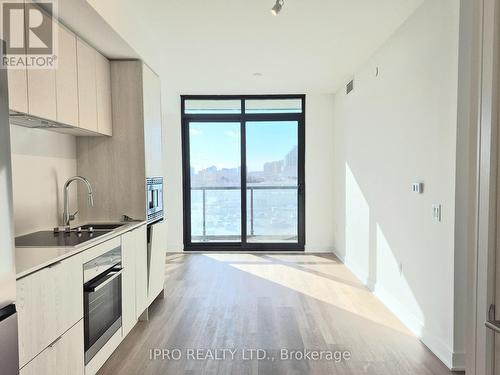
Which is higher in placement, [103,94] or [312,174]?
[103,94]

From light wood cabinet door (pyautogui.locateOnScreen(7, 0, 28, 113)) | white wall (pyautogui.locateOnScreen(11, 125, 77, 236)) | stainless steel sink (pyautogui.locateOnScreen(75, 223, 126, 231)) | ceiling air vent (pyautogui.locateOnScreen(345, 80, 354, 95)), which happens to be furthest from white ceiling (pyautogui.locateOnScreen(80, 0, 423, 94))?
stainless steel sink (pyautogui.locateOnScreen(75, 223, 126, 231))

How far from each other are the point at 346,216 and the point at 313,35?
284cm

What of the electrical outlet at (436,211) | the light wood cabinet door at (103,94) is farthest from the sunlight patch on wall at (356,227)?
the light wood cabinet door at (103,94)

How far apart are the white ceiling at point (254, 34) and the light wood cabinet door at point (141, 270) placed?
171cm

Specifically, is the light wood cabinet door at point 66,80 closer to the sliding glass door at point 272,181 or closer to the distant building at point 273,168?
the sliding glass door at point 272,181

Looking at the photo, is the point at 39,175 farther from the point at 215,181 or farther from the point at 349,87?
the point at 349,87

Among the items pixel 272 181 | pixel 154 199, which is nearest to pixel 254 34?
pixel 154 199

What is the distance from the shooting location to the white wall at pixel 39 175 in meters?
2.54

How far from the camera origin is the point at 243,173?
6.31m

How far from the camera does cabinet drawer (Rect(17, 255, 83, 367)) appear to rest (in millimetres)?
1624

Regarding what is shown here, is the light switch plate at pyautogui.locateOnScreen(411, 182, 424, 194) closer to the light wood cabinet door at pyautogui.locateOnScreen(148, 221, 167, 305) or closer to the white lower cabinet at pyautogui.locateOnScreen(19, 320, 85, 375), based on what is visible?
the light wood cabinet door at pyautogui.locateOnScreen(148, 221, 167, 305)

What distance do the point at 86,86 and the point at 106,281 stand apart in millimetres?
1577

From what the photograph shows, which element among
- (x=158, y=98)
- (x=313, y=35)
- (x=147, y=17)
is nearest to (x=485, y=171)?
(x=313, y=35)

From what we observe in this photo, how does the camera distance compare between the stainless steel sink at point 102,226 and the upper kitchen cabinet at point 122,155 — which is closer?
the stainless steel sink at point 102,226
